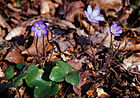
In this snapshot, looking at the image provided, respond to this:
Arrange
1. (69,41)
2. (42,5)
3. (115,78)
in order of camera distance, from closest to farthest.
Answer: (115,78) < (69,41) < (42,5)

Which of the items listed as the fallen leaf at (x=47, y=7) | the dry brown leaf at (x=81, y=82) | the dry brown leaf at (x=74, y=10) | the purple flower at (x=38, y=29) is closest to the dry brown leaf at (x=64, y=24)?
the dry brown leaf at (x=74, y=10)

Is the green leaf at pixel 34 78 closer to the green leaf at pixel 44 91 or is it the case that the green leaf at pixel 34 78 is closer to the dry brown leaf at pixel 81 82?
the green leaf at pixel 44 91

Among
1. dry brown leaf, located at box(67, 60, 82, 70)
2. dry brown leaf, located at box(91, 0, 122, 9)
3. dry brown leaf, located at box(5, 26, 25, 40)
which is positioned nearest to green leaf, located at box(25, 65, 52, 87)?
dry brown leaf, located at box(67, 60, 82, 70)

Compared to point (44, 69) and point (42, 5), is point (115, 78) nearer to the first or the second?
point (44, 69)

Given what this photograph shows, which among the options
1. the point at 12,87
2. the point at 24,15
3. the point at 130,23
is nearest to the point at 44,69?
the point at 12,87

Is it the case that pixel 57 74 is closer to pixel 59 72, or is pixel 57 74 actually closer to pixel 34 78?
pixel 59 72
